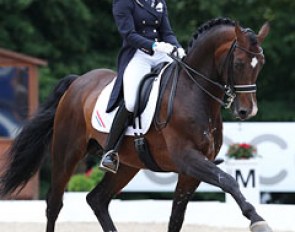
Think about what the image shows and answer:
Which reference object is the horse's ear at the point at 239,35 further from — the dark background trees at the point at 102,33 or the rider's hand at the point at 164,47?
the dark background trees at the point at 102,33

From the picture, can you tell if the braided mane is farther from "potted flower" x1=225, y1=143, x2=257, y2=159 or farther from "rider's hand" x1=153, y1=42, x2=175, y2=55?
"potted flower" x1=225, y1=143, x2=257, y2=159

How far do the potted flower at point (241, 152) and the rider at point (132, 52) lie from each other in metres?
3.28

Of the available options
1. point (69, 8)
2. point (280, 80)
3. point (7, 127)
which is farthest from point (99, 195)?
point (280, 80)

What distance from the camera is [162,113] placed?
625cm

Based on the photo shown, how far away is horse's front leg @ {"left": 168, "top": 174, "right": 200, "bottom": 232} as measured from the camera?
6430 millimetres

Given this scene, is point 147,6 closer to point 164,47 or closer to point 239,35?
point 164,47

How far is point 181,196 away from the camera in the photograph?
6.49 metres

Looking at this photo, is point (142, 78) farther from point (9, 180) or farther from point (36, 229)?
point (36, 229)

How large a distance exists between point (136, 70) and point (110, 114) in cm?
45

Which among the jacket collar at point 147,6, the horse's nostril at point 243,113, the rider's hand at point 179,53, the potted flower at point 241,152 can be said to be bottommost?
the potted flower at point 241,152

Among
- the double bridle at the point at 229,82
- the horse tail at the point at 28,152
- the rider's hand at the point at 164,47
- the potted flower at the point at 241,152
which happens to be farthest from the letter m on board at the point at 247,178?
the rider's hand at the point at 164,47

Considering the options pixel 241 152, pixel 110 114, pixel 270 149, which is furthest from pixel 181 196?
pixel 270 149

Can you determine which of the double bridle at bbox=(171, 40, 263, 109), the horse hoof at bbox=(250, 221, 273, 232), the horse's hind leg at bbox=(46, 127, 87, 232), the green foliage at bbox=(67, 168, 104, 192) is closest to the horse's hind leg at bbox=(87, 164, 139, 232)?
the horse's hind leg at bbox=(46, 127, 87, 232)

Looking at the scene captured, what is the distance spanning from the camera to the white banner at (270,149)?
10751 millimetres
